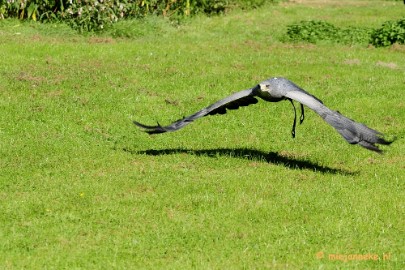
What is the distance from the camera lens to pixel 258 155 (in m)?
12.5

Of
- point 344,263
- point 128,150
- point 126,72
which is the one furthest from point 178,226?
point 126,72

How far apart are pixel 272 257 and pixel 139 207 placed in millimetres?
2063

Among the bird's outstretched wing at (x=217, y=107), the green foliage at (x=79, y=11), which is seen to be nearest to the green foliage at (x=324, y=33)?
the green foliage at (x=79, y=11)

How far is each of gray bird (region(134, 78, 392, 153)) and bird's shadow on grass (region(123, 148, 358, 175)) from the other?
85 cm

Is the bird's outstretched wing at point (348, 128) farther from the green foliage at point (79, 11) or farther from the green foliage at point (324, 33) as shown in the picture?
the green foliage at point (324, 33)

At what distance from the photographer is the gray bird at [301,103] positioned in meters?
10.4

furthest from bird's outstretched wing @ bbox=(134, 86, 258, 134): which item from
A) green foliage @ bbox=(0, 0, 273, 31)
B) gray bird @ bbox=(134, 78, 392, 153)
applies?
green foliage @ bbox=(0, 0, 273, 31)

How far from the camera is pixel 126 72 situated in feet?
55.7

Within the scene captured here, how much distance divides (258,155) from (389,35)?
9.99 m

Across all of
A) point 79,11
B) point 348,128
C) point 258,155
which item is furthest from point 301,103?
point 79,11

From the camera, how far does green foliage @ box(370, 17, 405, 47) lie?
69.4 feet

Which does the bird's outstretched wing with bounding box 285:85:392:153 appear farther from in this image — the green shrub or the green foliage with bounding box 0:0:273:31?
the green shrub

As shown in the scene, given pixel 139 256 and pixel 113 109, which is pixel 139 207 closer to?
pixel 139 256

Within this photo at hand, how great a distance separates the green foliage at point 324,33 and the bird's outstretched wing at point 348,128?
1063 centimetres
